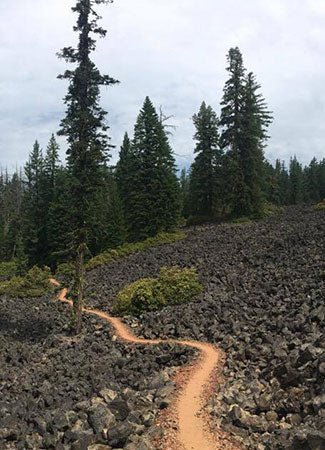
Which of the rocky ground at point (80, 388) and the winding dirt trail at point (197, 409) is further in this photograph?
the rocky ground at point (80, 388)

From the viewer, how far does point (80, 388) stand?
14258 mm

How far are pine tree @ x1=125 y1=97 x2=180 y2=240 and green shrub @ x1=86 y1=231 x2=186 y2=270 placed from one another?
355 cm

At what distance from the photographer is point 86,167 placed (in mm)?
22875

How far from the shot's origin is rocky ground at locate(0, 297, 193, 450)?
10.7 meters

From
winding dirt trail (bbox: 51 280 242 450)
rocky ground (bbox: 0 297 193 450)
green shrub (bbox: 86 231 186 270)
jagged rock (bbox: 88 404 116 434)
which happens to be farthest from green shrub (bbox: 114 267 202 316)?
green shrub (bbox: 86 231 186 270)

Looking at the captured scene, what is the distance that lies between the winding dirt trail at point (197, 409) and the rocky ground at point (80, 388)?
501 mm

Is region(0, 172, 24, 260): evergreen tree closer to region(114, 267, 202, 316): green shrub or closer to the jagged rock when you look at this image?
region(114, 267, 202, 316): green shrub

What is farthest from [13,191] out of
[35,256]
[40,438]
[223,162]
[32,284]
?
[40,438]

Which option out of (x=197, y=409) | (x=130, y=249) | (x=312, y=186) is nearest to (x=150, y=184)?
(x=130, y=249)

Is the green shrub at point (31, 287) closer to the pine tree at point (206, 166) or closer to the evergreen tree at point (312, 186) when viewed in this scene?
the pine tree at point (206, 166)

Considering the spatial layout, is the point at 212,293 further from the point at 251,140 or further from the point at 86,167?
the point at 251,140

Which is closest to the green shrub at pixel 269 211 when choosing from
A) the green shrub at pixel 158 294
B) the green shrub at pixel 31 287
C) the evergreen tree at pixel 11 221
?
the green shrub at pixel 31 287

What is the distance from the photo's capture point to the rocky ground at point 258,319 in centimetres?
1110

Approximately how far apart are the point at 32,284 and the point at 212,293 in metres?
19.6
